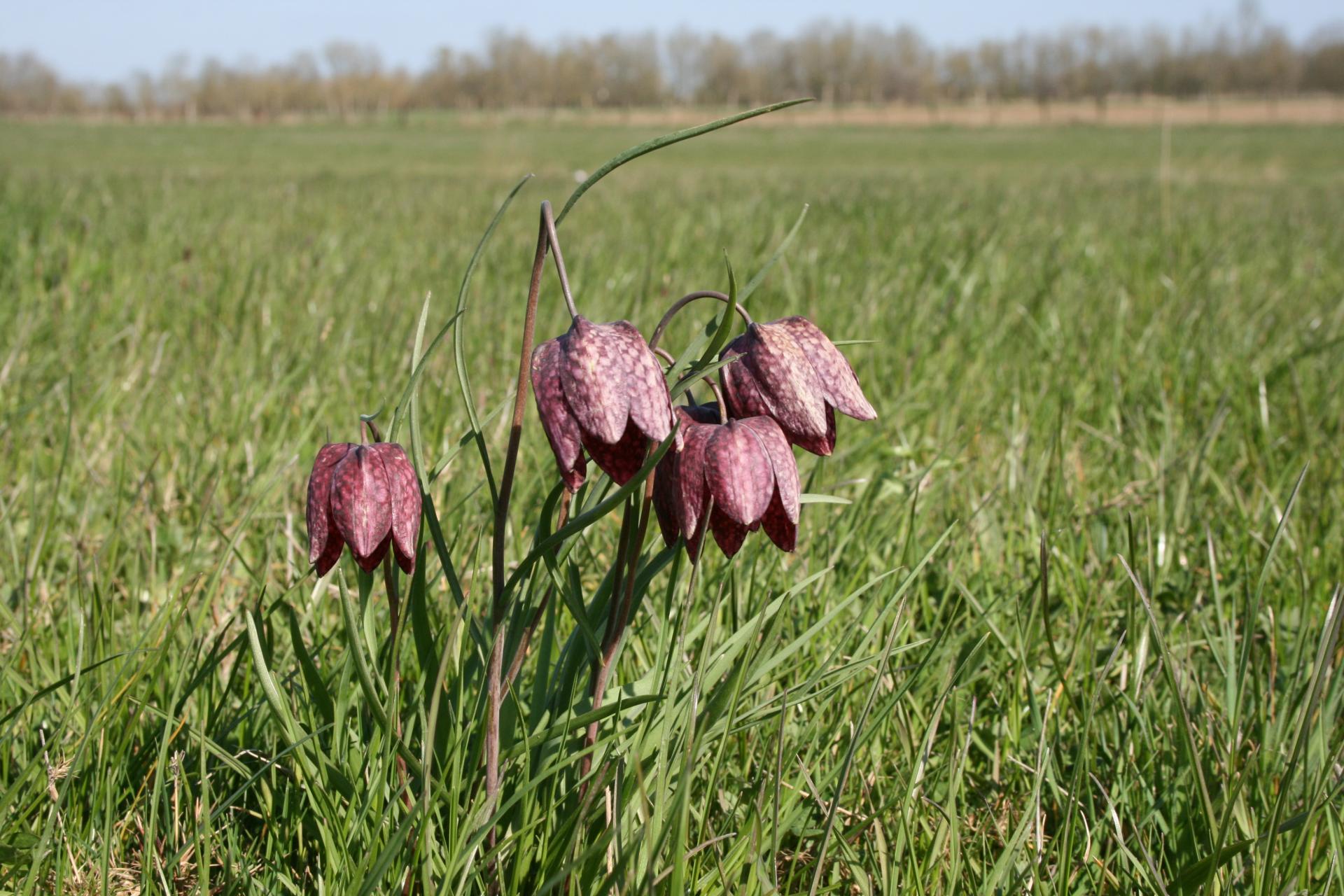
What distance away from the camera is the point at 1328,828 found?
0.83 m

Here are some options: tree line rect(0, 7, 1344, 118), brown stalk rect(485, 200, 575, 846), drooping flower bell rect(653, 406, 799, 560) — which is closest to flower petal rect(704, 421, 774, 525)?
drooping flower bell rect(653, 406, 799, 560)

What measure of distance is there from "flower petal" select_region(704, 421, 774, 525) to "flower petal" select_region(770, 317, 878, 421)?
79mm

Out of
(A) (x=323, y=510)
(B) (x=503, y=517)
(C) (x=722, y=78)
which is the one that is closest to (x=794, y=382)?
(B) (x=503, y=517)

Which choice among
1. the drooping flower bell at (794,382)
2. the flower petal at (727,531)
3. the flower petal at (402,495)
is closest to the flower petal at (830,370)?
the drooping flower bell at (794,382)

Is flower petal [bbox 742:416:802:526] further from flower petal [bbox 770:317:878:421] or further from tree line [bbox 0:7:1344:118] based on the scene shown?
tree line [bbox 0:7:1344:118]

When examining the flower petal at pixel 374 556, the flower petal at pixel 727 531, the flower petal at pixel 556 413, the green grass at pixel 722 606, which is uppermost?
the flower petal at pixel 556 413

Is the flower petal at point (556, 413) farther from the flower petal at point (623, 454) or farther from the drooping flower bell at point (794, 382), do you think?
the drooping flower bell at point (794, 382)

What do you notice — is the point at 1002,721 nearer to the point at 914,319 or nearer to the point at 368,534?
the point at 368,534

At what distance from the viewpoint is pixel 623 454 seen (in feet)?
2.26

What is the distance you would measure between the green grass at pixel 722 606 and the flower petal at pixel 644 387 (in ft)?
0.55

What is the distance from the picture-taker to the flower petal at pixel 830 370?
0.73 m

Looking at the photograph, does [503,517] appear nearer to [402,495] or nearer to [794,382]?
[402,495]

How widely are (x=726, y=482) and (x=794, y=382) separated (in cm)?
8

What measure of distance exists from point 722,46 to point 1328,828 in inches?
3747
